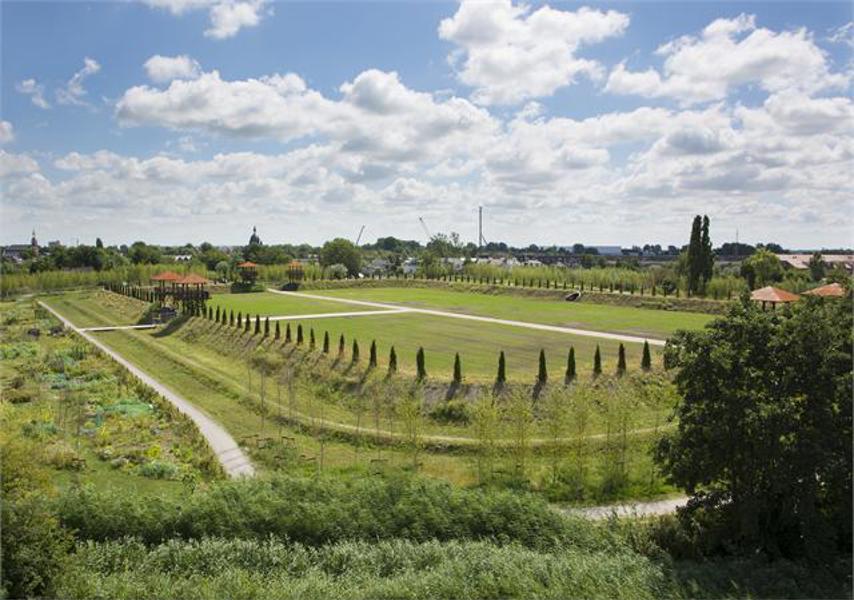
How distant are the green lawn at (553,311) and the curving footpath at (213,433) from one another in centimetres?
2607

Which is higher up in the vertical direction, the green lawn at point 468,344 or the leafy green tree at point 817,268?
the leafy green tree at point 817,268

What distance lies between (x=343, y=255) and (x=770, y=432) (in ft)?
313

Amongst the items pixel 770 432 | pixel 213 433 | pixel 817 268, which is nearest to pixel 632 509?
pixel 770 432

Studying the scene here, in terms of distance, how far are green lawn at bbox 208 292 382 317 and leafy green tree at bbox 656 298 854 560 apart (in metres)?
42.1

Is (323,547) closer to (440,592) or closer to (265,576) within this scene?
(265,576)

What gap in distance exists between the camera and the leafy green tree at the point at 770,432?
45.9 ft

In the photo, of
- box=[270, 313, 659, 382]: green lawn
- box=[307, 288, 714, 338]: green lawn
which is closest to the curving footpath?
box=[270, 313, 659, 382]: green lawn

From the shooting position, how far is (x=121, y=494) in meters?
16.5

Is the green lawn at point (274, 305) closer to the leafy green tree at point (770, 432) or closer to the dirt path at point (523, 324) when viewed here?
the dirt path at point (523, 324)

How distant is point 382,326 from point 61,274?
59.9 m

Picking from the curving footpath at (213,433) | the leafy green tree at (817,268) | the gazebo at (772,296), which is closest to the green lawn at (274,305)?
the curving footpath at (213,433)

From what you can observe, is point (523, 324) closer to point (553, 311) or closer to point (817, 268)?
point (553, 311)

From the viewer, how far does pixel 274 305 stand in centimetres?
6219

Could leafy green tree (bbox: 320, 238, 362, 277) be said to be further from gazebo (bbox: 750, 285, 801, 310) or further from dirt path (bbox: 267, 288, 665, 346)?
gazebo (bbox: 750, 285, 801, 310)
